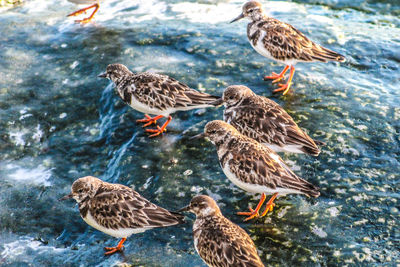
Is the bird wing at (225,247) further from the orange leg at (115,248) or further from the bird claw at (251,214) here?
the orange leg at (115,248)

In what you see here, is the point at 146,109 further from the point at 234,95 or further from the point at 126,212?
the point at 126,212

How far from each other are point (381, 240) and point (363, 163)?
1.85 meters

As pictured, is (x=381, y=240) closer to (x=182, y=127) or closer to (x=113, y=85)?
(x=182, y=127)

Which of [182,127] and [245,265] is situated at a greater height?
[245,265]

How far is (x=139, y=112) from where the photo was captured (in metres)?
10.5

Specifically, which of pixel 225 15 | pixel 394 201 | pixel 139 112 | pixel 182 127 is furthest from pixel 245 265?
pixel 225 15

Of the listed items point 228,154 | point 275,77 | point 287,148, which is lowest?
point 275,77

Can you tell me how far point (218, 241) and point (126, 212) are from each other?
1588 millimetres

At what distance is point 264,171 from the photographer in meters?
7.35

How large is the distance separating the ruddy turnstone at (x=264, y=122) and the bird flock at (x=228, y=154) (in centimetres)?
2

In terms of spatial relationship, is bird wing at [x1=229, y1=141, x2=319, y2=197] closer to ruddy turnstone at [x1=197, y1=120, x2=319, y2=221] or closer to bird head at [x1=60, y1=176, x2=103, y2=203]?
ruddy turnstone at [x1=197, y1=120, x2=319, y2=221]

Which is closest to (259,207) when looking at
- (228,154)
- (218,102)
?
(228,154)

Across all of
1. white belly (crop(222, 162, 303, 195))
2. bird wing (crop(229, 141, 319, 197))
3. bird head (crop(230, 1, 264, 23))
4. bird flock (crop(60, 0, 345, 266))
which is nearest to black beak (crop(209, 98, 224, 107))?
bird flock (crop(60, 0, 345, 266))

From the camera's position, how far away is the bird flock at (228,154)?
6.62 metres
